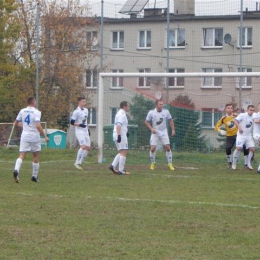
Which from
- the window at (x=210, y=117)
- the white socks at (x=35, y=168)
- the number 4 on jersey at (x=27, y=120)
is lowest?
the white socks at (x=35, y=168)

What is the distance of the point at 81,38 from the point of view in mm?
39062

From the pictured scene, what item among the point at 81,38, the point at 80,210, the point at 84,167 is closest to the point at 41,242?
the point at 80,210

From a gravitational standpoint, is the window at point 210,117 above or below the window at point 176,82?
below

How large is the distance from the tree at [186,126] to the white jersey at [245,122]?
3.05 metres

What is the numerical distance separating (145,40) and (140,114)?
13.1 meters

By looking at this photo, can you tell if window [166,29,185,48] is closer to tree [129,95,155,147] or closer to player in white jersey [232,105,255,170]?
tree [129,95,155,147]

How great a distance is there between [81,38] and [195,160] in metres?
17.3

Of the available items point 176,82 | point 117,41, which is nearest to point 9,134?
point 117,41

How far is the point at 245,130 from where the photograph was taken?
2027 centimetres

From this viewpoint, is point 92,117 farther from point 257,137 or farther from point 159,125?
point 257,137

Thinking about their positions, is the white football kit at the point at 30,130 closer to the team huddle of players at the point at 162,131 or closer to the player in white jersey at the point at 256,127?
the team huddle of players at the point at 162,131

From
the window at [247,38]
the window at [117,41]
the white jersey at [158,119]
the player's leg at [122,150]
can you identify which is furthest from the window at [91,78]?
the player's leg at [122,150]

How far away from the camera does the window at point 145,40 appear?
35.5 m

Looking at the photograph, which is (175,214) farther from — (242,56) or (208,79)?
(242,56)
